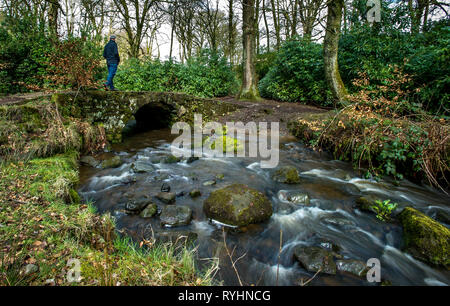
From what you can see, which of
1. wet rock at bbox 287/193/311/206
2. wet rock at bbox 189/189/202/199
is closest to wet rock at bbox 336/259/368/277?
wet rock at bbox 287/193/311/206

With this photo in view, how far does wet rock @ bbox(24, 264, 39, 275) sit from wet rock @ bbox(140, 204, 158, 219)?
180 centimetres

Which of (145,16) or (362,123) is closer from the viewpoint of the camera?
(362,123)

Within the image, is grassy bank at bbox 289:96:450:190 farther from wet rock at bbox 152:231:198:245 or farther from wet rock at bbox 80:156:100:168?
wet rock at bbox 80:156:100:168

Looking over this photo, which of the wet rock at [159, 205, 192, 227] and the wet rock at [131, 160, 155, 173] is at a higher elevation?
the wet rock at [131, 160, 155, 173]

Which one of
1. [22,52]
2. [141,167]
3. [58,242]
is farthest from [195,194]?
[22,52]

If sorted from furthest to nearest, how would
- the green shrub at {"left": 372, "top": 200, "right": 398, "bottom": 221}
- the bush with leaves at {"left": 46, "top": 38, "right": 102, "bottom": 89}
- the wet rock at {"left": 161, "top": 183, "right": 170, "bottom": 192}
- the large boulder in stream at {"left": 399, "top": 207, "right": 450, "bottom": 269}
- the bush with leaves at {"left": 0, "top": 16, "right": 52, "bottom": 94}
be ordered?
the bush with leaves at {"left": 0, "top": 16, "right": 52, "bottom": 94}
the bush with leaves at {"left": 46, "top": 38, "right": 102, "bottom": 89}
the wet rock at {"left": 161, "top": 183, "right": 170, "bottom": 192}
the green shrub at {"left": 372, "top": 200, "right": 398, "bottom": 221}
the large boulder in stream at {"left": 399, "top": 207, "right": 450, "bottom": 269}

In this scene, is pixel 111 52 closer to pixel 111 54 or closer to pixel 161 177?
pixel 111 54

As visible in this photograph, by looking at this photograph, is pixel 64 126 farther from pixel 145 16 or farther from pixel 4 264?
pixel 145 16

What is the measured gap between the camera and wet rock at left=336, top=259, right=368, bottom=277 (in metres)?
2.63

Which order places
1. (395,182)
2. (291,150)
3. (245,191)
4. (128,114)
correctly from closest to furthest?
(245,191) < (395,182) < (291,150) < (128,114)

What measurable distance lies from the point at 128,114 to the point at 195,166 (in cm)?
391

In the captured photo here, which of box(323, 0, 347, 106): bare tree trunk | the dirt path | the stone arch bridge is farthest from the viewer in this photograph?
the dirt path
